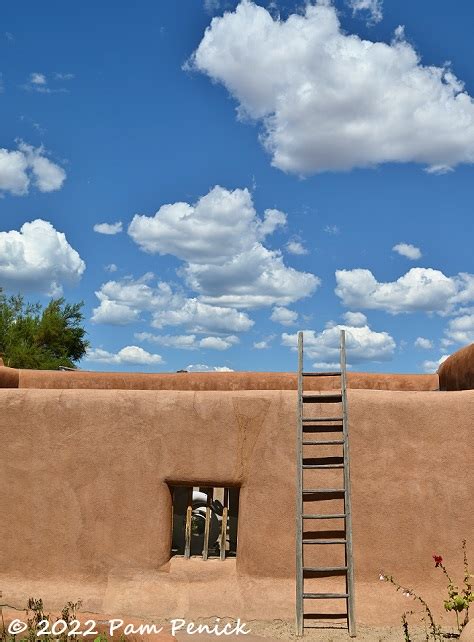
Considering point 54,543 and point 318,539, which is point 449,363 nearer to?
point 318,539

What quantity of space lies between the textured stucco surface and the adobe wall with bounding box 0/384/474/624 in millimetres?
817

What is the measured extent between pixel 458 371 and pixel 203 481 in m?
3.67

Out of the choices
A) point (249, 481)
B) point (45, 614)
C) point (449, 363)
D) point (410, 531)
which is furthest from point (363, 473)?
point (45, 614)

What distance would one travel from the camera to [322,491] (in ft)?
24.4

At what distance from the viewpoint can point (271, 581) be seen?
308 inches

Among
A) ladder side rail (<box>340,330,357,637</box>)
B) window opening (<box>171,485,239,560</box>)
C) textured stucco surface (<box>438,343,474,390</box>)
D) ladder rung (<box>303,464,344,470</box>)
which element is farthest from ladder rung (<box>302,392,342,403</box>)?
textured stucco surface (<box>438,343,474,390</box>)

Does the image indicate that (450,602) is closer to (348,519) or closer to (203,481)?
(348,519)

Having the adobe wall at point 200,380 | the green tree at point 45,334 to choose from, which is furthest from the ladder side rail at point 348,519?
the green tree at point 45,334

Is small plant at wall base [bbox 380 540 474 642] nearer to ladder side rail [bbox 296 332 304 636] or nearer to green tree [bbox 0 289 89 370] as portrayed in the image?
ladder side rail [bbox 296 332 304 636]

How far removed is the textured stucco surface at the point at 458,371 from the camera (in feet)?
28.8

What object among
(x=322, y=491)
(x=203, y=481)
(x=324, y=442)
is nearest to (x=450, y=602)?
(x=322, y=491)

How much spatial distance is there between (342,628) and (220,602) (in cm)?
135

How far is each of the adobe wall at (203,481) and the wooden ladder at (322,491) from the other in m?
0.16

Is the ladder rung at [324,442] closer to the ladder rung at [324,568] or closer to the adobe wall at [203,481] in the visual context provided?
the adobe wall at [203,481]
